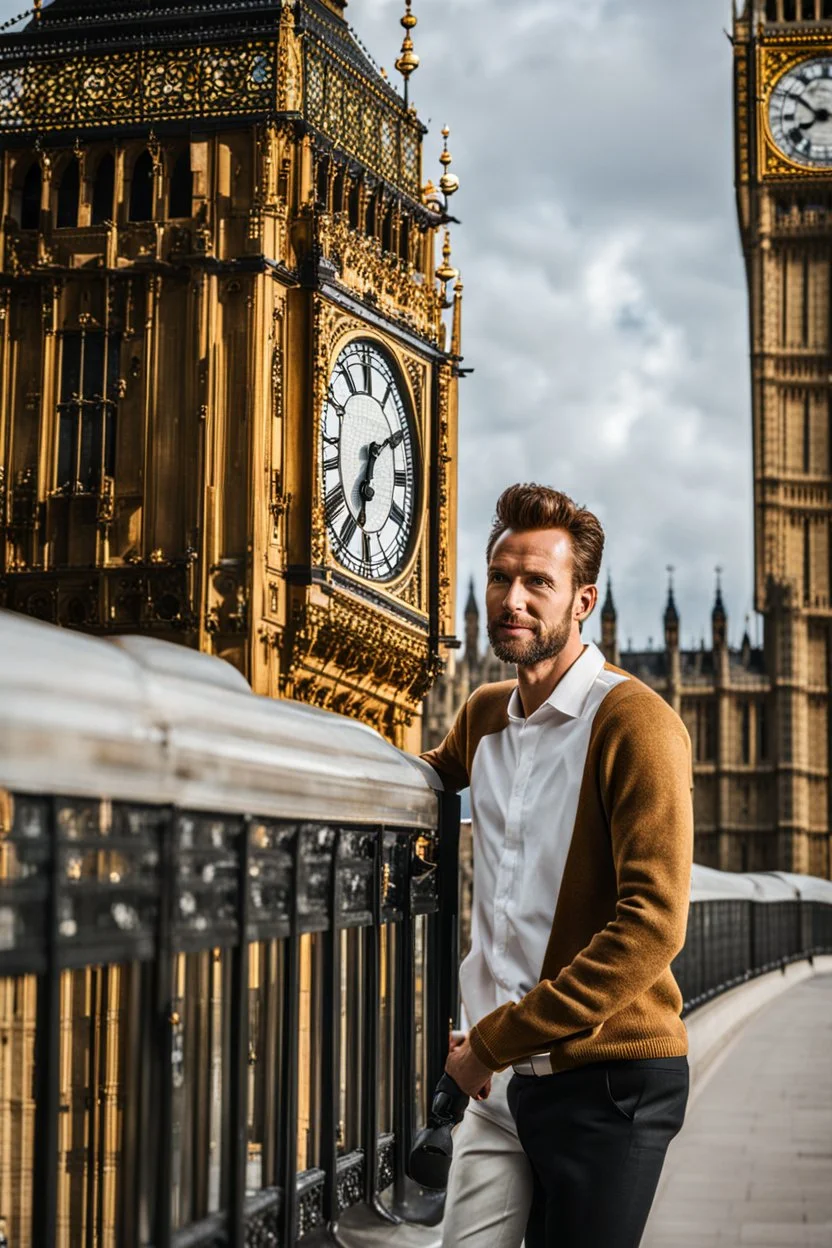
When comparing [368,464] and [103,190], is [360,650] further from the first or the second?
[103,190]

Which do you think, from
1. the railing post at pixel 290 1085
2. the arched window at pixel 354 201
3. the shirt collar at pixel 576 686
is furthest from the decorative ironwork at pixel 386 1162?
the arched window at pixel 354 201

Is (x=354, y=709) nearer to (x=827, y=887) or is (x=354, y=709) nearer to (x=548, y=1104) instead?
(x=548, y=1104)

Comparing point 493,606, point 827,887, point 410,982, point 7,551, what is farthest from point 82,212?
point 827,887

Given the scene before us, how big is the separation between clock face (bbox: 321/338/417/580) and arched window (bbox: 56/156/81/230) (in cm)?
192

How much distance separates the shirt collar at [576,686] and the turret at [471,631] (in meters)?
66.9

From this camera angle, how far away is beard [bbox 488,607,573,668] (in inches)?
123

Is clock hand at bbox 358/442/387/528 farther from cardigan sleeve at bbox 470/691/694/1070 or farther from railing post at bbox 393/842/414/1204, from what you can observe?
cardigan sleeve at bbox 470/691/694/1070

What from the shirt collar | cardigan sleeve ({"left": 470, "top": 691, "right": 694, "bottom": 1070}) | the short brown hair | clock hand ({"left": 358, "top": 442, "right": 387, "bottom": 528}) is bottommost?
cardigan sleeve ({"left": 470, "top": 691, "right": 694, "bottom": 1070})

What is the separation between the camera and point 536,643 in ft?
10.3

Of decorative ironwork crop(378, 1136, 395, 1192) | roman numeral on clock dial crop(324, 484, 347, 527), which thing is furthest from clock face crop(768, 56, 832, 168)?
decorative ironwork crop(378, 1136, 395, 1192)

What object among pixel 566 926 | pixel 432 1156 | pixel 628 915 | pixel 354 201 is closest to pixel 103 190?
pixel 354 201

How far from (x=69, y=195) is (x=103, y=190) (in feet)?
0.73

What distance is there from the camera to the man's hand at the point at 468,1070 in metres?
2.97

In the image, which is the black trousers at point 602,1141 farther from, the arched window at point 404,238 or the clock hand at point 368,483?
the arched window at point 404,238
